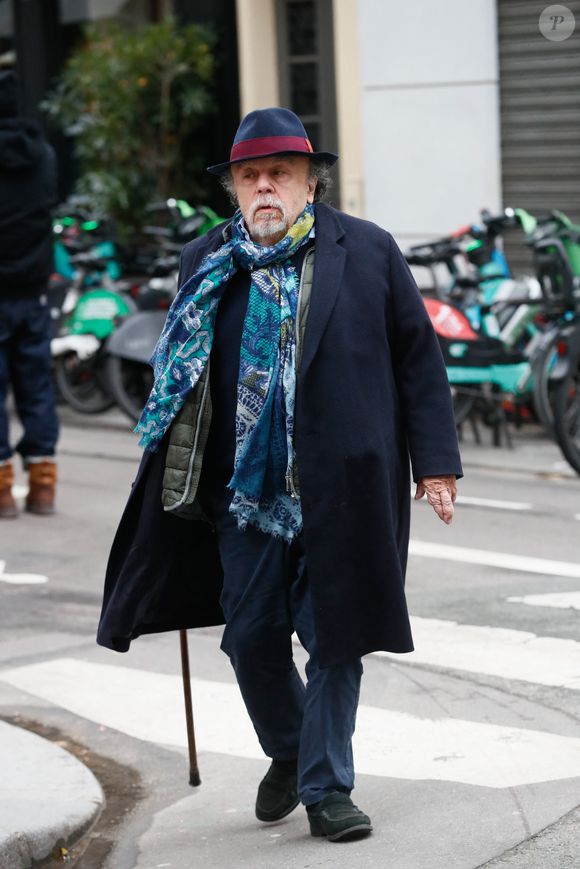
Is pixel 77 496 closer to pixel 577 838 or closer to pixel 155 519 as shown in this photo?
pixel 155 519

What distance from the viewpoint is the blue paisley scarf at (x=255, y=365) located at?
13.8 feet

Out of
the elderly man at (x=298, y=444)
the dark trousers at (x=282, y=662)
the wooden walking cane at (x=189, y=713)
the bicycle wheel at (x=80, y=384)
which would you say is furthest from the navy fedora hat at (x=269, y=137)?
the bicycle wheel at (x=80, y=384)

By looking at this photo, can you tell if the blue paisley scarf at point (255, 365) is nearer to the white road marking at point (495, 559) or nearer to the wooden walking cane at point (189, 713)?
the wooden walking cane at point (189, 713)

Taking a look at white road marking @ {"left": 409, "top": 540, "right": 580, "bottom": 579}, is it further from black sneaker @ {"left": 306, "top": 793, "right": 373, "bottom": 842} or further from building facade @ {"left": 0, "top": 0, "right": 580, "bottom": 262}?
building facade @ {"left": 0, "top": 0, "right": 580, "bottom": 262}

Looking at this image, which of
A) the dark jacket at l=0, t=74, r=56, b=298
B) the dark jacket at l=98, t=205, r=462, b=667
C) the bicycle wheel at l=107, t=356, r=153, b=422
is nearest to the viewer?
the dark jacket at l=98, t=205, r=462, b=667

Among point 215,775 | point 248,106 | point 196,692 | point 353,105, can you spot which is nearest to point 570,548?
point 196,692

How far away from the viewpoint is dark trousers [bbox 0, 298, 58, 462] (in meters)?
8.74

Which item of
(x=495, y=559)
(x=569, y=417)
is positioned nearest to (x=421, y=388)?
(x=495, y=559)

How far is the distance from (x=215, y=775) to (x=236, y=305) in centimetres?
154

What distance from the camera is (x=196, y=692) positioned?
5.78 metres

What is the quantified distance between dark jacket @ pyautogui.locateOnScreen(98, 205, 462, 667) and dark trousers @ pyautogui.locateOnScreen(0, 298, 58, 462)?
454 cm

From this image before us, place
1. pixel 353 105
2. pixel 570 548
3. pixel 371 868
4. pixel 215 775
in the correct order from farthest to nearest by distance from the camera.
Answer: pixel 353 105 < pixel 570 548 < pixel 215 775 < pixel 371 868

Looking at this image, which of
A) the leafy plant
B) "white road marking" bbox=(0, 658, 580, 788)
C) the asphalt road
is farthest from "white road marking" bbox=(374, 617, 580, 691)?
the leafy plant

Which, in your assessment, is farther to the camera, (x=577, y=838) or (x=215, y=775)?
(x=215, y=775)
